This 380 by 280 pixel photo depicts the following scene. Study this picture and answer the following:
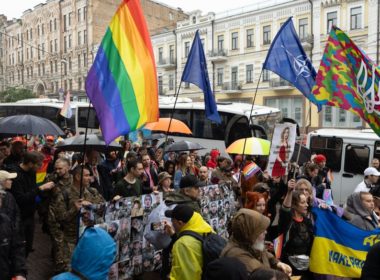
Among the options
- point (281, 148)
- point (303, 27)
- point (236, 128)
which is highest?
point (303, 27)

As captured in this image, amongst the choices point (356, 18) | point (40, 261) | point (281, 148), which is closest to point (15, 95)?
point (356, 18)

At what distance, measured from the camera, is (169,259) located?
169 inches

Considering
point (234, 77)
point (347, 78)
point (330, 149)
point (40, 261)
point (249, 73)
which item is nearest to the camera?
point (347, 78)

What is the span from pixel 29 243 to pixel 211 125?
1376cm

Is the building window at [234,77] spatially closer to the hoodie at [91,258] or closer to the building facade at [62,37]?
the building facade at [62,37]

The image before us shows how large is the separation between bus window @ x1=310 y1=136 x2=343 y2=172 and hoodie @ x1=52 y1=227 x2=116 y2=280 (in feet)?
34.6

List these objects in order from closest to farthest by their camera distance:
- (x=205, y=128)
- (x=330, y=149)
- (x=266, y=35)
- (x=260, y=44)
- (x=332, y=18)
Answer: (x=330, y=149), (x=205, y=128), (x=332, y=18), (x=266, y=35), (x=260, y=44)

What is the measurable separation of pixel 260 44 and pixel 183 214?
35.9 metres

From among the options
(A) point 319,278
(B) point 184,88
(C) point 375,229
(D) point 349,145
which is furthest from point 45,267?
(B) point 184,88

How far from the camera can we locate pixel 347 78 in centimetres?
555

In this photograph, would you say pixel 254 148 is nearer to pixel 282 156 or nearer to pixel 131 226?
pixel 282 156

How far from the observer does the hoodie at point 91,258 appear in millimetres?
2594

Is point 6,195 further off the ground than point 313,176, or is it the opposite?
point 6,195

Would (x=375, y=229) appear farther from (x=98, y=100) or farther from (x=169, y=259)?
(x=98, y=100)
